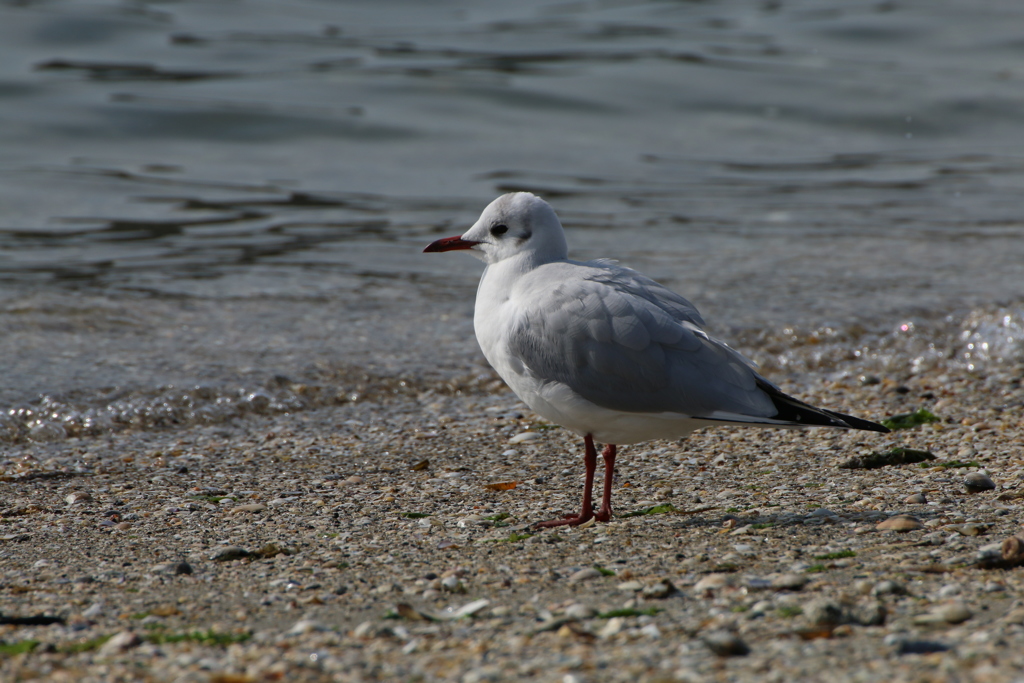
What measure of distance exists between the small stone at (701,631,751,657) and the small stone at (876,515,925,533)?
1210mm

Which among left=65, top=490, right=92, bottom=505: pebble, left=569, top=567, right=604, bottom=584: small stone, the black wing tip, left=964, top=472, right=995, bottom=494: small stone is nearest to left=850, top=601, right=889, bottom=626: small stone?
left=569, top=567, right=604, bottom=584: small stone

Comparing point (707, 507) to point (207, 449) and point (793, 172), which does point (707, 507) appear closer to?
point (207, 449)

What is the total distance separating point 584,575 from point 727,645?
2.53 ft

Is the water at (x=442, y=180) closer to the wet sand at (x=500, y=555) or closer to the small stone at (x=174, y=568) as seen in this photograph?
the wet sand at (x=500, y=555)

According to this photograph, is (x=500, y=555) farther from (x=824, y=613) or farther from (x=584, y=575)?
(x=824, y=613)

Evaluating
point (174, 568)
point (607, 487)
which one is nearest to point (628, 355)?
point (607, 487)

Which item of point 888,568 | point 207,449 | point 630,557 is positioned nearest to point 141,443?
point 207,449

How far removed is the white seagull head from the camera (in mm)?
4270

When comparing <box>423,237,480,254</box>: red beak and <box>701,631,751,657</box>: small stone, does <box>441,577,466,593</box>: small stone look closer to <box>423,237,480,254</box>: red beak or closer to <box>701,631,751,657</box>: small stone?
<box>701,631,751,657</box>: small stone

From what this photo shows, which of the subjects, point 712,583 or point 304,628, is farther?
point 712,583

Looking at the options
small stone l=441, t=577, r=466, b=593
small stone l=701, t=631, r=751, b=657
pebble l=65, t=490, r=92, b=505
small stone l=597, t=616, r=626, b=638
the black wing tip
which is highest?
the black wing tip

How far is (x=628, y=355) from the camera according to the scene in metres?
3.76

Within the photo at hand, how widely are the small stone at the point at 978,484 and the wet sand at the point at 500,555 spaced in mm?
56

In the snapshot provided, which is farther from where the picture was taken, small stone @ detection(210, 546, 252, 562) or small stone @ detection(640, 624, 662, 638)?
small stone @ detection(210, 546, 252, 562)
